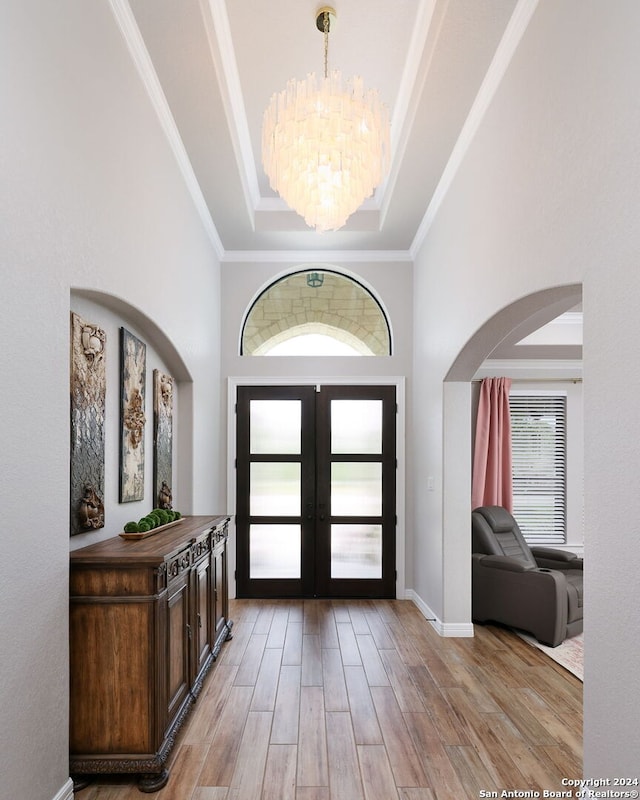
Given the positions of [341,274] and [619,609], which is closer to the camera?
[619,609]

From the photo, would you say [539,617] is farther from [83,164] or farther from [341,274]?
[83,164]

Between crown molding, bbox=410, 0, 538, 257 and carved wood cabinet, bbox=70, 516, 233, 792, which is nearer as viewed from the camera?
carved wood cabinet, bbox=70, 516, 233, 792

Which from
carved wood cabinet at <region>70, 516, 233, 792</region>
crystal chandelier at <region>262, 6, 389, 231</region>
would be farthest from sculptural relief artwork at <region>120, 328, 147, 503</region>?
crystal chandelier at <region>262, 6, 389, 231</region>

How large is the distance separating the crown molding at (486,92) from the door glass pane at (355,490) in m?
2.54

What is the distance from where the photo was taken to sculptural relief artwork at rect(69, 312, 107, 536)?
2584mm

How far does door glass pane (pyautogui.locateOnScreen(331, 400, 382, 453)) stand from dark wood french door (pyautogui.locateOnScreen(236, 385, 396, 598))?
0.03 ft

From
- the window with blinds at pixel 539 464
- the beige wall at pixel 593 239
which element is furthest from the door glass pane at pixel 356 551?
the beige wall at pixel 593 239

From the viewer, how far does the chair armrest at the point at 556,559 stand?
5.42 meters

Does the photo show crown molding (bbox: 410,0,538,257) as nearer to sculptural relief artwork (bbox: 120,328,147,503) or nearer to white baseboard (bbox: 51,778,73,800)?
sculptural relief artwork (bbox: 120,328,147,503)

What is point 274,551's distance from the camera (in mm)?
5797

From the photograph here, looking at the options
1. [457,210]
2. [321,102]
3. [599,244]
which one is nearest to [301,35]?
[321,102]

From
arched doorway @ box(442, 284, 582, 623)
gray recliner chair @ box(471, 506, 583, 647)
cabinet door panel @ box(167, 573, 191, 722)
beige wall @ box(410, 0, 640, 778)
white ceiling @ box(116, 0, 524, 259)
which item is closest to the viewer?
beige wall @ box(410, 0, 640, 778)

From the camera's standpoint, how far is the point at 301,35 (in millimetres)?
3293

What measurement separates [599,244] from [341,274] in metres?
4.13
